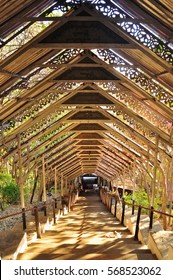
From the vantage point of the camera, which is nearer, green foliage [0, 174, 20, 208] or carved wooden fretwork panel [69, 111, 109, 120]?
carved wooden fretwork panel [69, 111, 109, 120]

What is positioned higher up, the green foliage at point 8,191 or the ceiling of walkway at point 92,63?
the ceiling of walkway at point 92,63

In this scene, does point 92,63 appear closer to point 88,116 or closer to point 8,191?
point 88,116

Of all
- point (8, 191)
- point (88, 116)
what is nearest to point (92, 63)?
point (88, 116)

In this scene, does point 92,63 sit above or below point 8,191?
above

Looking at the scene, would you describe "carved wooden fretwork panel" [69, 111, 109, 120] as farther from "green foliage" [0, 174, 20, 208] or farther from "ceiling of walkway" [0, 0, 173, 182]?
"green foliage" [0, 174, 20, 208]

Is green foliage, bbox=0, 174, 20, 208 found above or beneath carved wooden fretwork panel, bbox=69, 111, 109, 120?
beneath

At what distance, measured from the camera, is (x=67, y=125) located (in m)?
13.2

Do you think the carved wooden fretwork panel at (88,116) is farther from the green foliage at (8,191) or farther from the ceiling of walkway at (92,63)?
the green foliage at (8,191)

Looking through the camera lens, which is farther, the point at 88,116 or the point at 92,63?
the point at 88,116

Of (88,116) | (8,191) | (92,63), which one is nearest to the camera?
(92,63)

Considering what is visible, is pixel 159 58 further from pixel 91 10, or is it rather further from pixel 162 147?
pixel 162 147

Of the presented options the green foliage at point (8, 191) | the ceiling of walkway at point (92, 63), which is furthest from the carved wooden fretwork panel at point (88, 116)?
the green foliage at point (8, 191)

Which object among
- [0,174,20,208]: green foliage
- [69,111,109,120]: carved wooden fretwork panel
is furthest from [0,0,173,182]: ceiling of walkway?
[0,174,20,208]: green foliage

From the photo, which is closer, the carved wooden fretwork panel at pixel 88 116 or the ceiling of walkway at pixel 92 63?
the ceiling of walkway at pixel 92 63
